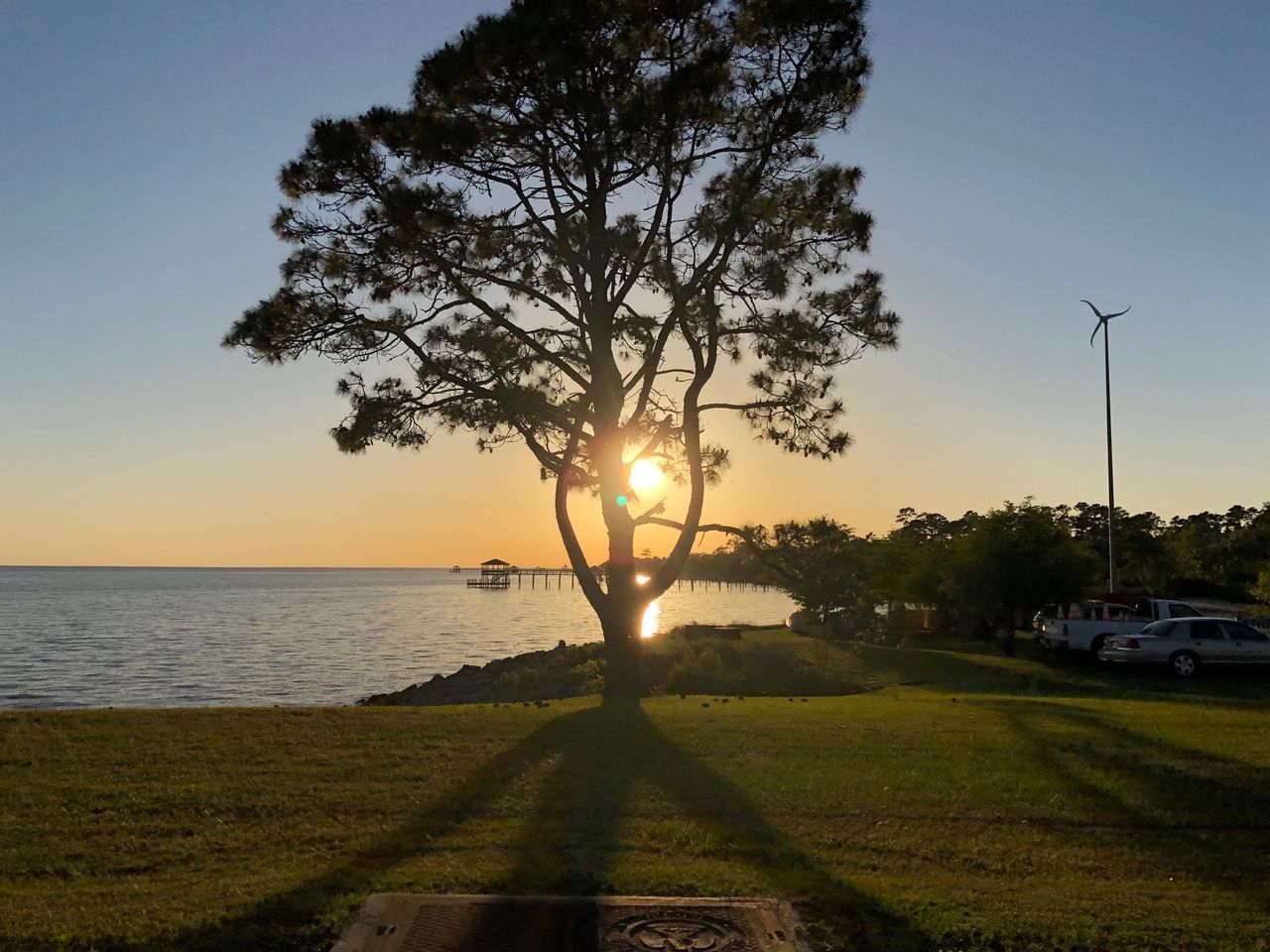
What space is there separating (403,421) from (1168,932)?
15.3 m

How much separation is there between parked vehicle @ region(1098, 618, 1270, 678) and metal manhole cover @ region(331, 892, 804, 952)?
22.4m

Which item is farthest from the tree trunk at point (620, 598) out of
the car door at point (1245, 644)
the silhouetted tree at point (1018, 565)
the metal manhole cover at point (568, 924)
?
the silhouetted tree at point (1018, 565)

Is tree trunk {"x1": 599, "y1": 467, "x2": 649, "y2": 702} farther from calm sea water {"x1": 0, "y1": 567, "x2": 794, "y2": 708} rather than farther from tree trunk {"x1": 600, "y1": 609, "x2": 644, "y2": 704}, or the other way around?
calm sea water {"x1": 0, "y1": 567, "x2": 794, "y2": 708}

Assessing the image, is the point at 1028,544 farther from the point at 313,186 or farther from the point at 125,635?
the point at 125,635

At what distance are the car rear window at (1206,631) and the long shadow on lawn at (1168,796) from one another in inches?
531

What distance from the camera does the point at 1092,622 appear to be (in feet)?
98.1

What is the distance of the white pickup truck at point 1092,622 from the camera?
97.6ft

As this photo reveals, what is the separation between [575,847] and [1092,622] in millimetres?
26033

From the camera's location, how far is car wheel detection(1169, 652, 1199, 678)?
2522cm

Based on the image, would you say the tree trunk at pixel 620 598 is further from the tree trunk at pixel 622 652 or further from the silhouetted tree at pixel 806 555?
the silhouetted tree at pixel 806 555

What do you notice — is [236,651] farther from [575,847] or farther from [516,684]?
[575,847]

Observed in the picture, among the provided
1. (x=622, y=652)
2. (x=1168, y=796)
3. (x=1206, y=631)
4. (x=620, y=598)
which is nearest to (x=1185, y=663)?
(x=1206, y=631)

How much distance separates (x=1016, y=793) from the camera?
10.1m

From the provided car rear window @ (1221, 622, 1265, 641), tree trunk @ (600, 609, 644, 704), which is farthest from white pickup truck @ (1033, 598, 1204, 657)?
tree trunk @ (600, 609, 644, 704)
